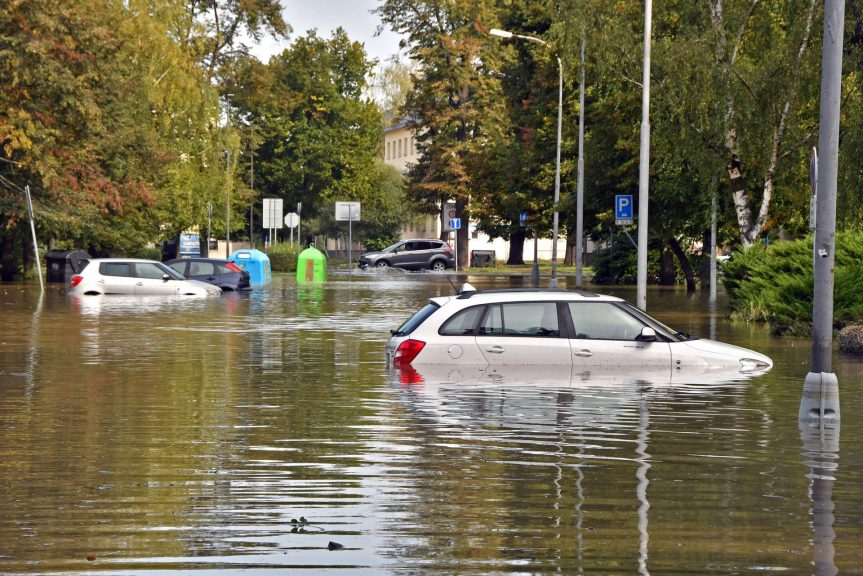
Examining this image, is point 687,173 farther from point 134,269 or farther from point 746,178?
point 134,269

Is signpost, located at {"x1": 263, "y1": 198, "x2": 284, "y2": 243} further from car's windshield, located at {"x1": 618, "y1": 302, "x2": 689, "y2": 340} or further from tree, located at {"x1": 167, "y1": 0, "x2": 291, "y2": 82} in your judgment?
car's windshield, located at {"x1": 618, "y1": 302, "x2": 689, "y2": 340}

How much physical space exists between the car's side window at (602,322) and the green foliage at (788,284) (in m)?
9.40

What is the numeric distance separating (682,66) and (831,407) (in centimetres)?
2246

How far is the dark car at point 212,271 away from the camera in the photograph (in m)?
46.9

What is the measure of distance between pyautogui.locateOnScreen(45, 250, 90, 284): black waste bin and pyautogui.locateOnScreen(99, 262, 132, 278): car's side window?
1357 centimetres

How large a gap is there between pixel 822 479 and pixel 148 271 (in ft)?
114

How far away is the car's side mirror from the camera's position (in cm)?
1744

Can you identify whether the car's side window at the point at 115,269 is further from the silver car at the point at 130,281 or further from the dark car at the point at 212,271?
the dark car at the point at 212,271

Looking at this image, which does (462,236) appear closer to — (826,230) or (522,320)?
(522,320)

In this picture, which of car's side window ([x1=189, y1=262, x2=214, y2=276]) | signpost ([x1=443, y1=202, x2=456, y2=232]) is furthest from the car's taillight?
signpost ([x1=443, y1=202, x2=456, y2=232])

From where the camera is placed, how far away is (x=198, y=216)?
75312 mm

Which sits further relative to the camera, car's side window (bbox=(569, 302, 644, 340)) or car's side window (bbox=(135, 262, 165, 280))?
car's side window (bbox=(135, 262, 165, 280))

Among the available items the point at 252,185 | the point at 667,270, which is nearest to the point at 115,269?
the point at 667,270

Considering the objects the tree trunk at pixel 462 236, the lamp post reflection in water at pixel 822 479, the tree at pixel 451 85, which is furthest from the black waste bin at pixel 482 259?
the lamp post reflection in water at pixel 822 479
